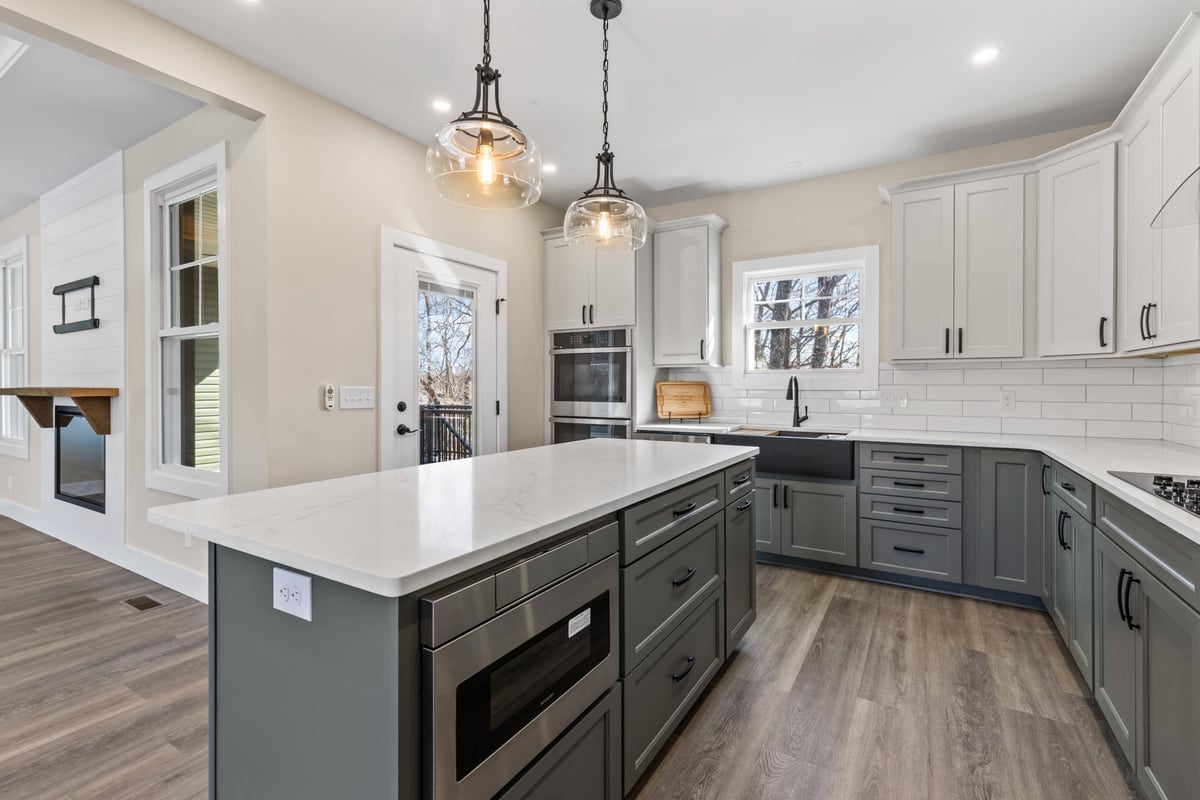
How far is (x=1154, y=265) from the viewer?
243 cm

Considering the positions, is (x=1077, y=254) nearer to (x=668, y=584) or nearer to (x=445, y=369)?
(x=668, y=584)

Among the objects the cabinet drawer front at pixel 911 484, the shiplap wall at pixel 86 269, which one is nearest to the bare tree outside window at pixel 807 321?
the cabinet drawer front at pixel 911 484

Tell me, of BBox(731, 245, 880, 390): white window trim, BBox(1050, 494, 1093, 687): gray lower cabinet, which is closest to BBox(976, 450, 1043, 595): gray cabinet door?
BBox(1050, 494, 1093, 687): gray lower cabinet

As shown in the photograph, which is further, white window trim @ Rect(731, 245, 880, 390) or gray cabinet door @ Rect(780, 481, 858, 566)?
white window trim @ Rect(731, 245, 880, 390)

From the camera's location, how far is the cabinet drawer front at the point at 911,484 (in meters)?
3.19

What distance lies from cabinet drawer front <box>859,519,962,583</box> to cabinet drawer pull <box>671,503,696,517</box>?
6.39 feet

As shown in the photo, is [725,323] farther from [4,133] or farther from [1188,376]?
[4,133]

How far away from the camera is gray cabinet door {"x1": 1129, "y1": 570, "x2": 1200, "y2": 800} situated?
130 centimetres

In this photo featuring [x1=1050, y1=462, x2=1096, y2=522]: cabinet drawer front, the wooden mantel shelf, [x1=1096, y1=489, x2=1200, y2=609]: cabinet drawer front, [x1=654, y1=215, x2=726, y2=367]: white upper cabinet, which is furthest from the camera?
[x1=654, y1=215, x2=726, y2=367]: white upper cabinet

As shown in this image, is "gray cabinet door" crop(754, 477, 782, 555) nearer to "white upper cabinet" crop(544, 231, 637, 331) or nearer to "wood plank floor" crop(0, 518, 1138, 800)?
"wood plank floor" crop(0, 518, 1138, 800)

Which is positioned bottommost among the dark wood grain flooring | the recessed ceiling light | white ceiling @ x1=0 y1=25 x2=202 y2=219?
the dark wood grain flooring

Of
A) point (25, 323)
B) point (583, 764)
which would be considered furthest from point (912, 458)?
point (25, 323)

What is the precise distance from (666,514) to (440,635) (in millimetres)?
957

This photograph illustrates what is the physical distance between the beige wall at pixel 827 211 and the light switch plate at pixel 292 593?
12.3 ft
